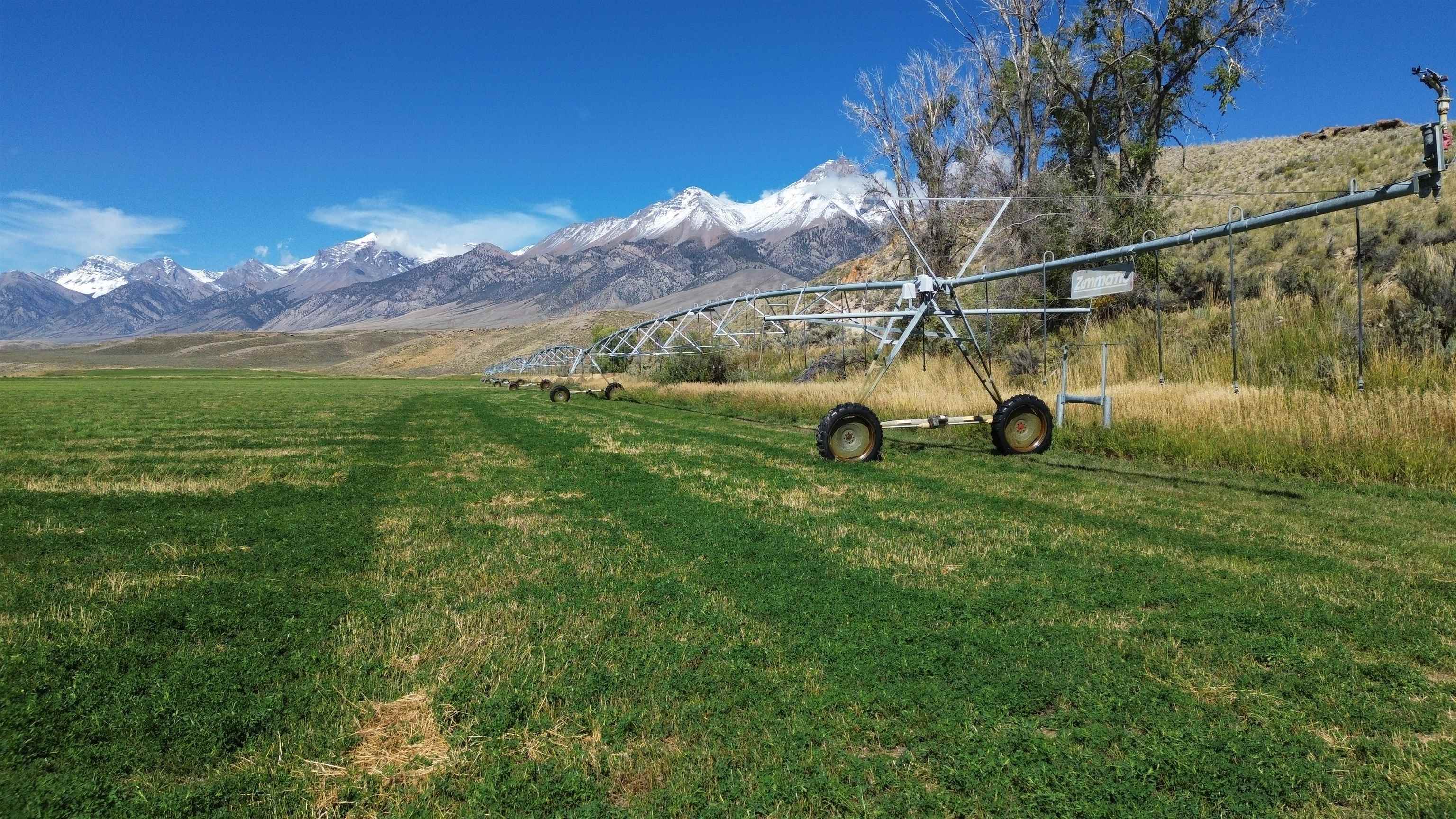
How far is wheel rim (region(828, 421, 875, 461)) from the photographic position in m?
11.1

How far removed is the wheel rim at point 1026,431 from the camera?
11.9 meters

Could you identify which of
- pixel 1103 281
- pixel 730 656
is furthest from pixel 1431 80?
pixel 730 656

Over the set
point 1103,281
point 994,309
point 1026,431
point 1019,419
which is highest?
point 1103,281

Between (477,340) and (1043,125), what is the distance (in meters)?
140

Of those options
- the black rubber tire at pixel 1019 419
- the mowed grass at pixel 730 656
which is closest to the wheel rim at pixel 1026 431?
the black rubber tire at pixel 1019 419

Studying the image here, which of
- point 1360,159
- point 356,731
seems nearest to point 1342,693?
point 356,731

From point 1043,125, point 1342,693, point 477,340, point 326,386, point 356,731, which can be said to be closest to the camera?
point 356,731

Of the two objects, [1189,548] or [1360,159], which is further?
[1360,159]

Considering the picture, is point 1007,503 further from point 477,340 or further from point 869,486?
point 477,340

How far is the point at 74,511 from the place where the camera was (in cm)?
725

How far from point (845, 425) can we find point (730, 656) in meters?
7.61

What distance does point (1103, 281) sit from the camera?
10750 millimetres

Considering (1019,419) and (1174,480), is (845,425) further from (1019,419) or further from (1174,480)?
(1174,480)

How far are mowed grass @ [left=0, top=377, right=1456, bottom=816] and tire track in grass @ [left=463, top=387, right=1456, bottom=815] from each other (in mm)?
18
